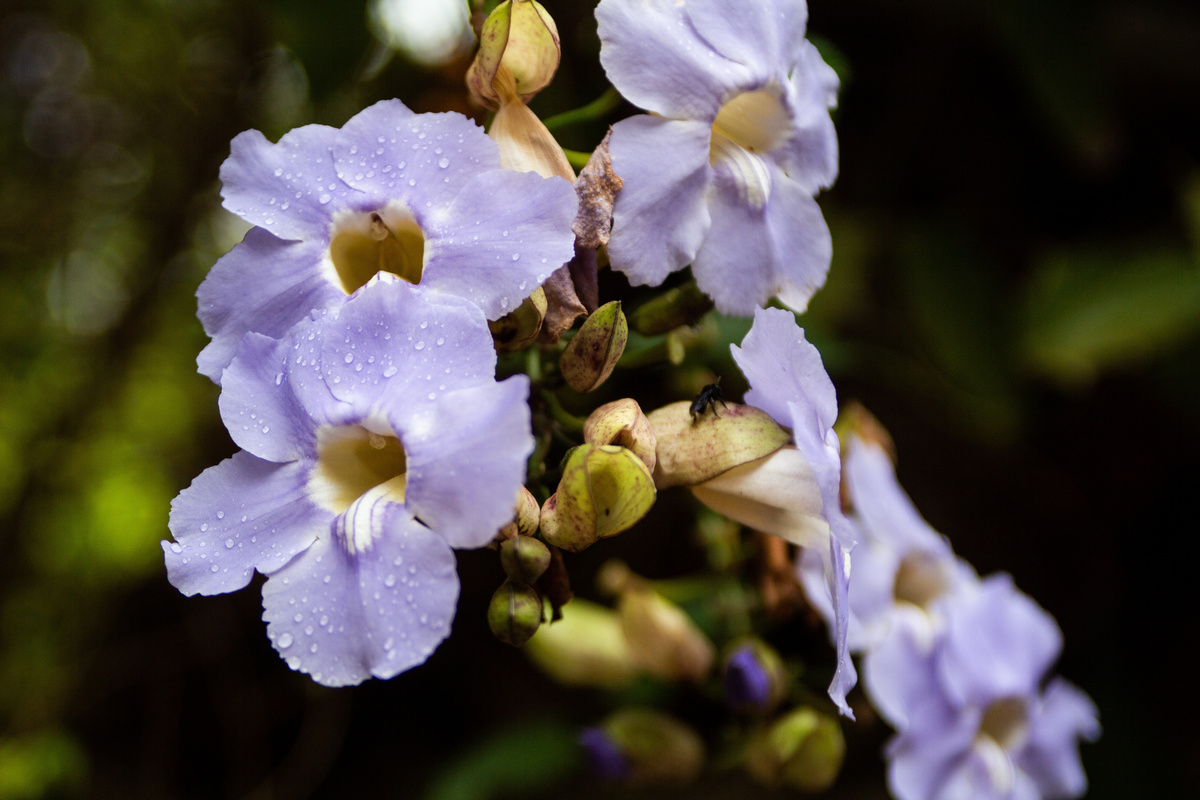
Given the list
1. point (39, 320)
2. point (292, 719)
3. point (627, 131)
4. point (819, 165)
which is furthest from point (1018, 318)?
point (39, 320)

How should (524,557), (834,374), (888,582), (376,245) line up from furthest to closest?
(834,374) → (888,582) → (376,245) → (524,557)

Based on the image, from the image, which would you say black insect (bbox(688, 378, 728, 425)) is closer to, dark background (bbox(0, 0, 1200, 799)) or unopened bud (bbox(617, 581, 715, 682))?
unopened bud (bbox(617, 581, 715, 682))

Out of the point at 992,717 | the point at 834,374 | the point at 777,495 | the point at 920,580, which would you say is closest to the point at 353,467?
the point at 777,495

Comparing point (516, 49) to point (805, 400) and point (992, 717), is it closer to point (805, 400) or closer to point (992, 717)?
point (805, 400)

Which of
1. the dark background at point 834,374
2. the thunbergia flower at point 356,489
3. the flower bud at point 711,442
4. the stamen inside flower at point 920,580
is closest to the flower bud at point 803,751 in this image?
the stamen inside flower at point 920,580

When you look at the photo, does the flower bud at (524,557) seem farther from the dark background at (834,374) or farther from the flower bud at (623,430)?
the dark background at (834,374)

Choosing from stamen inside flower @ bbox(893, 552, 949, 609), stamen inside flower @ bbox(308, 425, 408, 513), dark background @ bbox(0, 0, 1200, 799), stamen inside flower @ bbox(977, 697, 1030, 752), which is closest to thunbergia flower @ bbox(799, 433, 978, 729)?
stamen inside flower @ bbox(893, 552, 949, 609)
